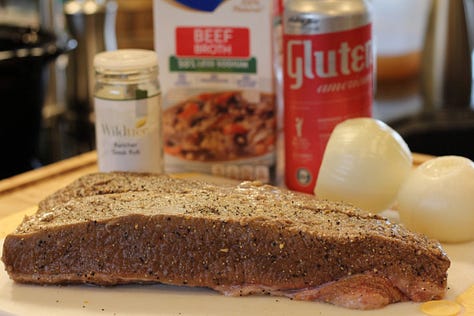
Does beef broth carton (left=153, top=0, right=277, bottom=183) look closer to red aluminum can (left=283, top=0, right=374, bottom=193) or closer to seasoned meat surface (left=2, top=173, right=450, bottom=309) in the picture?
red aluminum can (left=283, top=0, right=374, bottom=193)

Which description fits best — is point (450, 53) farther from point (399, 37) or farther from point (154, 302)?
point (154, 302)

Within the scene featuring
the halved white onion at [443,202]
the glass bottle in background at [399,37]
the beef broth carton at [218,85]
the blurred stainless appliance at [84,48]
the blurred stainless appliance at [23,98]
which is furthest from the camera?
the glass bottle in background at [399,37]

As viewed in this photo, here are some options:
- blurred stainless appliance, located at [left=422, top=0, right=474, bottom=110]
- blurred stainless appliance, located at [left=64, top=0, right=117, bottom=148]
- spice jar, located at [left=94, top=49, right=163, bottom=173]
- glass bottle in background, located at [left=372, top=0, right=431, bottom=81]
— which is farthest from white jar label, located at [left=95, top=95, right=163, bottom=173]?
glass bottle in background, located at [left=372, top=0, right=431, bottom=81]

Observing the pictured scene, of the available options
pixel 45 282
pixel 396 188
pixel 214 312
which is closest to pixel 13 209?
pixel 45 282

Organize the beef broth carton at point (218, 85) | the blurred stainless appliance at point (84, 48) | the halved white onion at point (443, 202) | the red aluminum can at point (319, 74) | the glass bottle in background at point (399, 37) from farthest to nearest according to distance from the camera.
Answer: the glass bottle in background at point (399, 37), the blurred stainless appliance at point (84, 48), the beef broth carton at point (218, 85), the red aluminum can at point (319, 74), the halved white onion at point (443, 202)

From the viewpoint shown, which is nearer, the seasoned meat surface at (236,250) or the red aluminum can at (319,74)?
the seasoned meat surface at (236,250)

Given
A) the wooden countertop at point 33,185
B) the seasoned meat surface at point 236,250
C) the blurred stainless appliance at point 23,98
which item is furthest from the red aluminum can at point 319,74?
the blurred stainless appliance at point 23,98

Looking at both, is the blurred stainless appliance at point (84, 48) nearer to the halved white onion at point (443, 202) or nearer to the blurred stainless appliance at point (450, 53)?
the blurred stainless appliance at point (450, 53)
